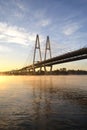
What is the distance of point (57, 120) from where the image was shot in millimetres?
11680

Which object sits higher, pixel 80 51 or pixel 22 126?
pixel 80 51

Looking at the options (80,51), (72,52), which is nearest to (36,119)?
(80,51)

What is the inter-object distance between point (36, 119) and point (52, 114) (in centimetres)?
164

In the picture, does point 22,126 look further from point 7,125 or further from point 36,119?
point 36,119

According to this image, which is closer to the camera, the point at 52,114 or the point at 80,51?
the point at 52,114

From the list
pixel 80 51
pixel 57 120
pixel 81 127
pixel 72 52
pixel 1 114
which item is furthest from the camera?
pixel 72 52

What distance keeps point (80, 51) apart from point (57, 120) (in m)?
33.5

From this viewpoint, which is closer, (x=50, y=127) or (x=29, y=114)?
(x=50, y=127)

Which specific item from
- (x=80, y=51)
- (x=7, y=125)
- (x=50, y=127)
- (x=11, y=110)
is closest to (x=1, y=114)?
(x=11, y=110)

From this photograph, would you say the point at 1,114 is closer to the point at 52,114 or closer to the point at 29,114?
the point at 29,114

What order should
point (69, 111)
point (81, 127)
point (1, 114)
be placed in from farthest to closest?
1. point (69, 111)
2. point (1, 114)
3. point (81, 127)

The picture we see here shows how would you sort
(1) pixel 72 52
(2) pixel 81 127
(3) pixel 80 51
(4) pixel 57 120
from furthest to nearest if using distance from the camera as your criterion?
(1) pixel 72 52 → (3) pixel 80 51 → (4) pixel 57 120 → (2) pixel 81 127

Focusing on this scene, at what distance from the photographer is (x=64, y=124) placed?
35.8ft

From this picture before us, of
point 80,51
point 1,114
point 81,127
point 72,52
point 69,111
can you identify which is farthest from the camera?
point 72,52
